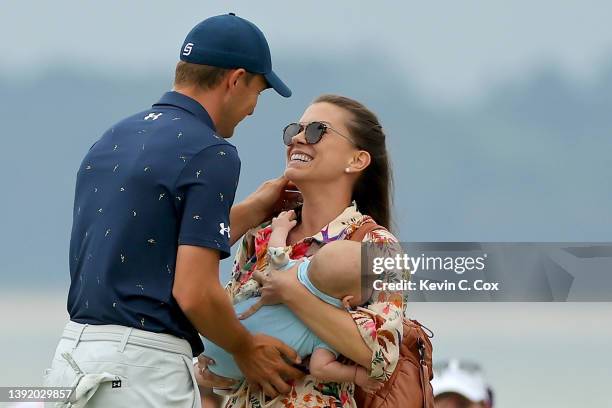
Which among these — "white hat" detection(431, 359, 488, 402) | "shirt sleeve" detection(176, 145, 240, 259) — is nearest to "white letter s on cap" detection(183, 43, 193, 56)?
"shirt sleeve" detection(176, 145, 240, 259)

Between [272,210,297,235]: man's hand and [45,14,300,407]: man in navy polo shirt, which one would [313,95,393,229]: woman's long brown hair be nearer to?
[272,210,297,235]: man's hand

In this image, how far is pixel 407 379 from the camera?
294 centimetres

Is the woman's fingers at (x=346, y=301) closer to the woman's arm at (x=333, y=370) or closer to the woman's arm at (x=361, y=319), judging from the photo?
the woman's arm at (x=361, y=319)

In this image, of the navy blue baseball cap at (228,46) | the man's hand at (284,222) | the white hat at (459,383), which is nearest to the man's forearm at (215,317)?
the man's hand at (284,222)

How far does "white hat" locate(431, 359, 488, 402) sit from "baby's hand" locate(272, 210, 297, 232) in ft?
5.78

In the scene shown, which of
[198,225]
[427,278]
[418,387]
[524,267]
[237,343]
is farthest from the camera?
[524,267]

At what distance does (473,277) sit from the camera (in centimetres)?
484

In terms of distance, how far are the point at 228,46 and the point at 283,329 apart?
0.74m

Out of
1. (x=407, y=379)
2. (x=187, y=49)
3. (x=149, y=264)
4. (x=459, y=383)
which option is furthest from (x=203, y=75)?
(x=459, y=383)

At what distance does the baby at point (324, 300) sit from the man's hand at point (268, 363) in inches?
1.3

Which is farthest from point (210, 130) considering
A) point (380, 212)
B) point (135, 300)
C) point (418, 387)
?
point (418, 387)

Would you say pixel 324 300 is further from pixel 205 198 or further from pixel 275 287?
pixel 205 198

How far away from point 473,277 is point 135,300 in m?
2.58

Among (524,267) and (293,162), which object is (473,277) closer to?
(524,267)
